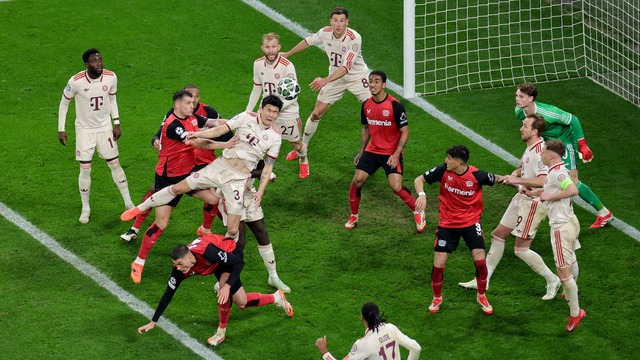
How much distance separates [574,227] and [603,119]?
17.1ft

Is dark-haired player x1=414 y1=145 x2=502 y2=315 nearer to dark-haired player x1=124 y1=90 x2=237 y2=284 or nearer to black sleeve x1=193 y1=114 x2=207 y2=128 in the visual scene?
dark-haired player x1=124 y1=90 x2=237 y2=284

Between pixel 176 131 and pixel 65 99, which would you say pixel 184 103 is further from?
pixel 65 99

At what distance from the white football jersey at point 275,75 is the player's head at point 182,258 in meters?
3.80

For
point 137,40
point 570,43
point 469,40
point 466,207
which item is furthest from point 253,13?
point 466,207

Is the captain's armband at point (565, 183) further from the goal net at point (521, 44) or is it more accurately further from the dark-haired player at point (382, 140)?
the goal net at point (521, 44)

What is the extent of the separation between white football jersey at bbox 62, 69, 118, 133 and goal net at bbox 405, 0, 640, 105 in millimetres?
5069

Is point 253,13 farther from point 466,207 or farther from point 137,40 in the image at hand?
point 466,207

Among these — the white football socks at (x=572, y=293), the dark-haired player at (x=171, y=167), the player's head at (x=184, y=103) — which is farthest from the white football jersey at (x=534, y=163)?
the player's head at (x=184, y=103)

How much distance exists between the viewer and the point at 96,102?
543 inches

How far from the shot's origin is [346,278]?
13117 mm

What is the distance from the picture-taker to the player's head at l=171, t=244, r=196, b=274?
11.0m

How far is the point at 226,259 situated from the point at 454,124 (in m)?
6.16

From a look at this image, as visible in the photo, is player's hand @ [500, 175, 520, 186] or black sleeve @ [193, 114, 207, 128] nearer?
player's hand @ [500, 175, 520, 186]

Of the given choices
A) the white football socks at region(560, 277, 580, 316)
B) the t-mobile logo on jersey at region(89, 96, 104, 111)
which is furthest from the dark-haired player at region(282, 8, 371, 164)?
the white football socks at region(560, 277, 580, 316)
